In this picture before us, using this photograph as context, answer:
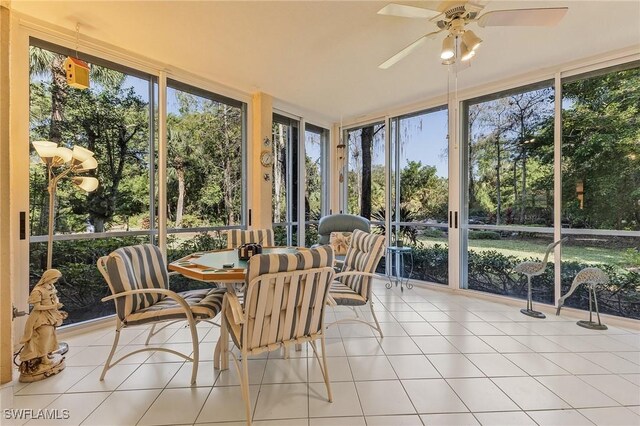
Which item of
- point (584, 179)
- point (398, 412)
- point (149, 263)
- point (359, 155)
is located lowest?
point (398, 412)

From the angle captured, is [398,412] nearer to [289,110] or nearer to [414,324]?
[414,324]

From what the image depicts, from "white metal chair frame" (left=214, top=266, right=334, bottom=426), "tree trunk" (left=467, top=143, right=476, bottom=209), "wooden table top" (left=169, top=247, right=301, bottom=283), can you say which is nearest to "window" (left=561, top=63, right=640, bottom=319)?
"tree trunk" (left=467, top=143, right=476, bottom=209)

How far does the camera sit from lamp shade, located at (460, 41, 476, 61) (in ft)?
7.24

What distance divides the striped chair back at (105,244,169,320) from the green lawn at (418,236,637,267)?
12.4ft

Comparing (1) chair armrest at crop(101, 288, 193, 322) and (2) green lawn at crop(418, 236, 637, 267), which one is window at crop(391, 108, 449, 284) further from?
(1) chair armrest at crop(101, 288, 193, 322)

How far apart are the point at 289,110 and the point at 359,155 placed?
159 cm

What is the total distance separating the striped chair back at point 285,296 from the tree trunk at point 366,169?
3713 mm

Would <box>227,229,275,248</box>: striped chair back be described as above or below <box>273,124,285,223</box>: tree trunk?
below

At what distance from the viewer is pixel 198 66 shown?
10.7 ft

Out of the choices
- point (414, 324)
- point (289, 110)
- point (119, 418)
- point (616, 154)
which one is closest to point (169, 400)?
point (119, 418)

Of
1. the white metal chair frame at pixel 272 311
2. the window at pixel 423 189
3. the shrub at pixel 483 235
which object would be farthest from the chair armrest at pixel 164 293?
the shrub at pixel 483 235

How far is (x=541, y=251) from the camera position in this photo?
11.7 feet

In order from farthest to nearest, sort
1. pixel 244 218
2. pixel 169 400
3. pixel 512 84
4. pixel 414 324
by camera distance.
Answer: pixel 244 218, pixel 512 84, pixel 414 324, pixel 169 400

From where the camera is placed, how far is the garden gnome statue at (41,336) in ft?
6.51
